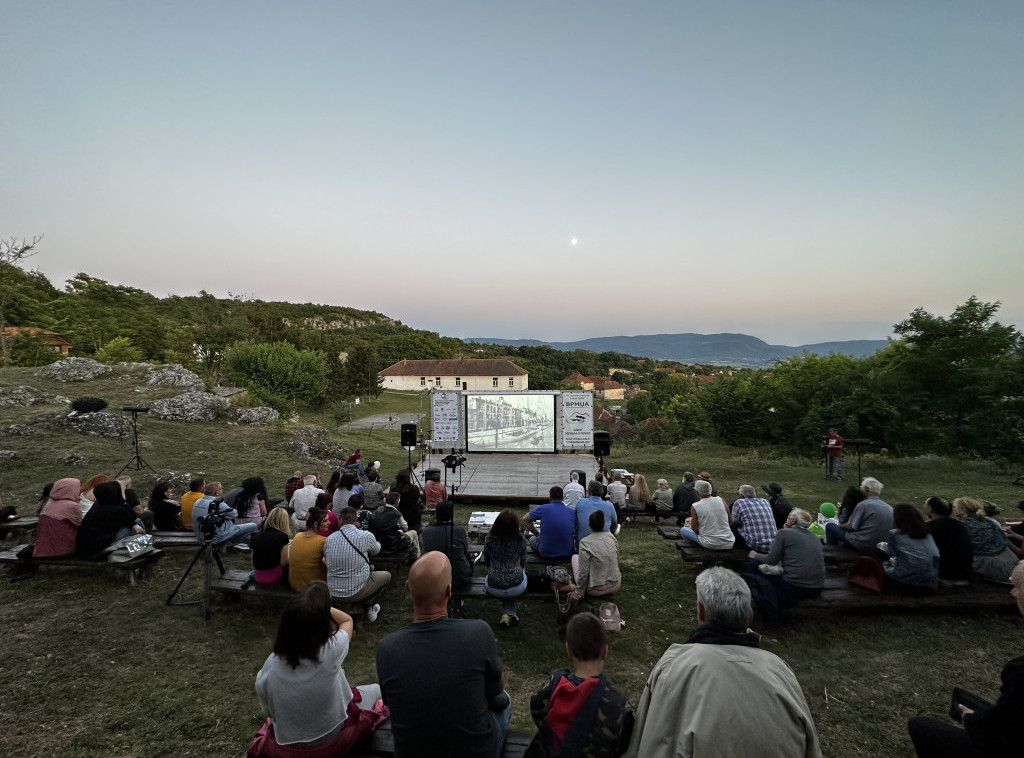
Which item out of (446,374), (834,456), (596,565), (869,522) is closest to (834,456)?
(834,456)

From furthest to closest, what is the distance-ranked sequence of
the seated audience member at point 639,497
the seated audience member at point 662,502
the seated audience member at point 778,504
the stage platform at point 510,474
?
the stage platform at point 510,474
the seated audience member at point 639,497
the seated audience member at point 662,502
the seated audience member at point 778,504

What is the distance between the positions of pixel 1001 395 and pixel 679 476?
10818mm

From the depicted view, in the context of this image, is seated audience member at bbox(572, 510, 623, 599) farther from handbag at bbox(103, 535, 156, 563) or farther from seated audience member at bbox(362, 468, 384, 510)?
handbag at bbox(103, 535, 156, 563)

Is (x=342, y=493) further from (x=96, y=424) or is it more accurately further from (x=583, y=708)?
(x=96, y=424)

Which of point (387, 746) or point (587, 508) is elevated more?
point (587, 508)

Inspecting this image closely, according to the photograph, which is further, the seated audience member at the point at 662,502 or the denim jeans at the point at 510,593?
the seated audience member at the point at 662,502

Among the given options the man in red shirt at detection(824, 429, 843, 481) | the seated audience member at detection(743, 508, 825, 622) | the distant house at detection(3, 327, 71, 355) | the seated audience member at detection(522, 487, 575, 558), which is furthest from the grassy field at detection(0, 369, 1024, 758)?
the distant house at detection(3, 327, 71, 355)

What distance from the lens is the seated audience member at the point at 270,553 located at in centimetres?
503

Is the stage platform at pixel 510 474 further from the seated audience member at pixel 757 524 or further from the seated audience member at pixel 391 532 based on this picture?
the seated audience member at pixel 757 524

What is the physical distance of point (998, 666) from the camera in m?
4.24

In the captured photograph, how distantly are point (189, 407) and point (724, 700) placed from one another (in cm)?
1985

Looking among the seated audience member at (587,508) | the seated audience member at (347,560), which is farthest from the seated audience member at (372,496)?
the seated audience member at (587,508)

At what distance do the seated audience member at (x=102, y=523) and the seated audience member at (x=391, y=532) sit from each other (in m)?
2.97

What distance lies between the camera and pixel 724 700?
1834 mm
